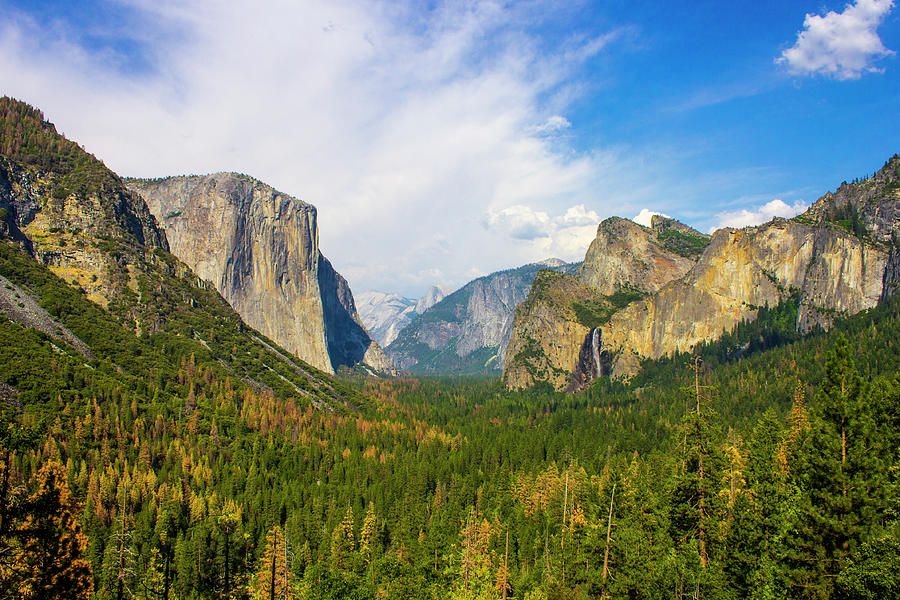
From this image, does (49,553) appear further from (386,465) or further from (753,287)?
(753,287)

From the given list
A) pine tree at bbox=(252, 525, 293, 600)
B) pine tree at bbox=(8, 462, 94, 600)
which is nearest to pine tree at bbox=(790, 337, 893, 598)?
pine tree at bbox=(8, 462, 94, 600)

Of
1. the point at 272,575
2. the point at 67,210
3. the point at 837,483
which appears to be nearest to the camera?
the point at 837,483

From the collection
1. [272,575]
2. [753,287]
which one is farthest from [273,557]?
[753,287]

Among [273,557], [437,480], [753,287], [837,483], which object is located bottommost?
[437,480]

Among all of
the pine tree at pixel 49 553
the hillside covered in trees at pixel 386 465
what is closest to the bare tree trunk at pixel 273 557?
the hillside covered in trees at pixel 386 465

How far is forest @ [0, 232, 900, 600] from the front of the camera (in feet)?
76.9

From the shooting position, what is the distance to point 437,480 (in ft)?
256

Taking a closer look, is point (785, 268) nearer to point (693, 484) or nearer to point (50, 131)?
point (693, 484)

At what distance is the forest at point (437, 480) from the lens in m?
23.4

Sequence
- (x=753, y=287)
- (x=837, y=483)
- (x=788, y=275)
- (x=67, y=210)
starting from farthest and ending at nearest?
1. (x=753, y=287)
2. (x=788, y=275)
3. (x=67, y=210)
4. (x=837, y=483)

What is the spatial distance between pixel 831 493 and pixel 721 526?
263 inches

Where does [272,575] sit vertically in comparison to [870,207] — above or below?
below

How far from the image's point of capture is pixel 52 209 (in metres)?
126

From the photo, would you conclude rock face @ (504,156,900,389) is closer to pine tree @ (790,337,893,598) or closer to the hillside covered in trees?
the hillside covered in trees
